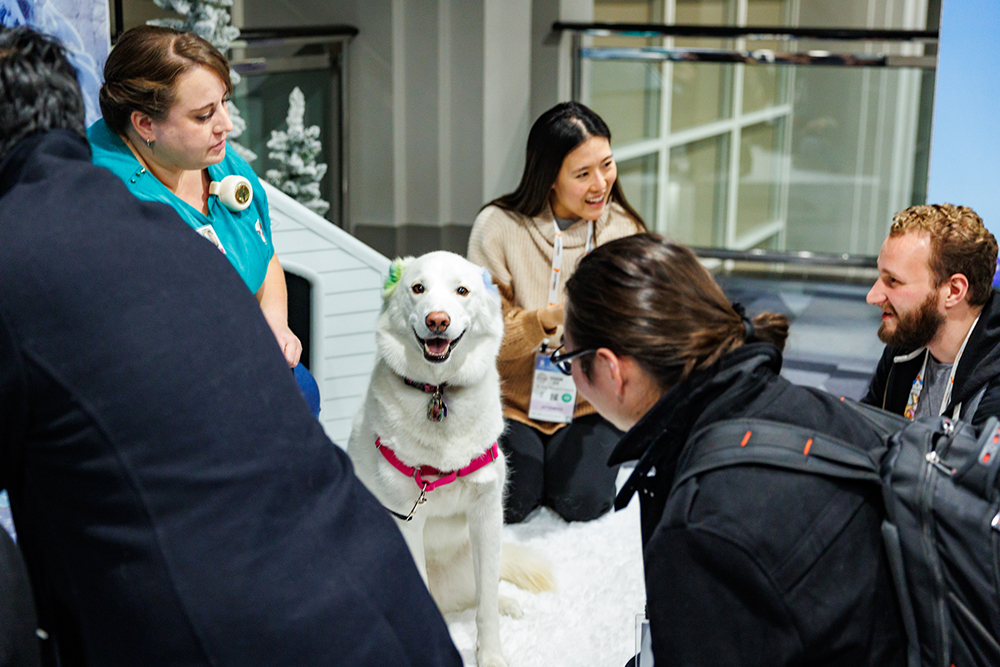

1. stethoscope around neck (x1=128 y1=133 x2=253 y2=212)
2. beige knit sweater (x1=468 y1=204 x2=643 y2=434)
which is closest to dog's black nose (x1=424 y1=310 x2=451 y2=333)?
stethoscope around neck (x1=128 y1=133 x2=253 y2=212)

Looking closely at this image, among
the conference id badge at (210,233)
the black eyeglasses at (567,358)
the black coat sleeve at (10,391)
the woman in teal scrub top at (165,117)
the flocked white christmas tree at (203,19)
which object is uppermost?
the flocked white christmas tree at (203,19)

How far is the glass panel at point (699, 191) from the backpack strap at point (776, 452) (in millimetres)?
4808

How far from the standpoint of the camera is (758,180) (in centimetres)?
585

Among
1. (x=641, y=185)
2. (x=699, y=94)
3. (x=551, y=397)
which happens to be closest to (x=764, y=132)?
(x=699, y=94)

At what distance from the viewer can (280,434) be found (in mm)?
1001

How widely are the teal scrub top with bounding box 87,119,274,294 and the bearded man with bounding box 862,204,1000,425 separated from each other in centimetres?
152

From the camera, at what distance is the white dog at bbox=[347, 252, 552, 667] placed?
232 cm

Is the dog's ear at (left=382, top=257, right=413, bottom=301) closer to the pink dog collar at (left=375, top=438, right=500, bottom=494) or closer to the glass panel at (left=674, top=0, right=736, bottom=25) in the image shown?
the pink dog collar at (left=375, top=438, right=500, bottom=494)

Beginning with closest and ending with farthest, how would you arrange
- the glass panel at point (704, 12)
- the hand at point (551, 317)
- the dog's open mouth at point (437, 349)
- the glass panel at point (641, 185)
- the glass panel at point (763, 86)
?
1. the dog's open mouth at point (437, 349)
2. the hand at point (551, 317)
3. the glass panel at point (763, 86)
4. the glass panel at point (641, 185)
5. the glass panel at point (704, 12)

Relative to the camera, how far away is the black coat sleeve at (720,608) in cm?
115

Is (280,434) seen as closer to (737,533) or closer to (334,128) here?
(737,533)

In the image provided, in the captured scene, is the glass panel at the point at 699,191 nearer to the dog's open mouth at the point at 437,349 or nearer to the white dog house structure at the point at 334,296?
the white dog house structure at the point at 334,296

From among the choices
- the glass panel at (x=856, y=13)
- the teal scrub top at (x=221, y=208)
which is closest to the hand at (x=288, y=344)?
the teal scrub top at (x=221, y=208)

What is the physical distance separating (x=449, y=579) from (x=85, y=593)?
1706mm
